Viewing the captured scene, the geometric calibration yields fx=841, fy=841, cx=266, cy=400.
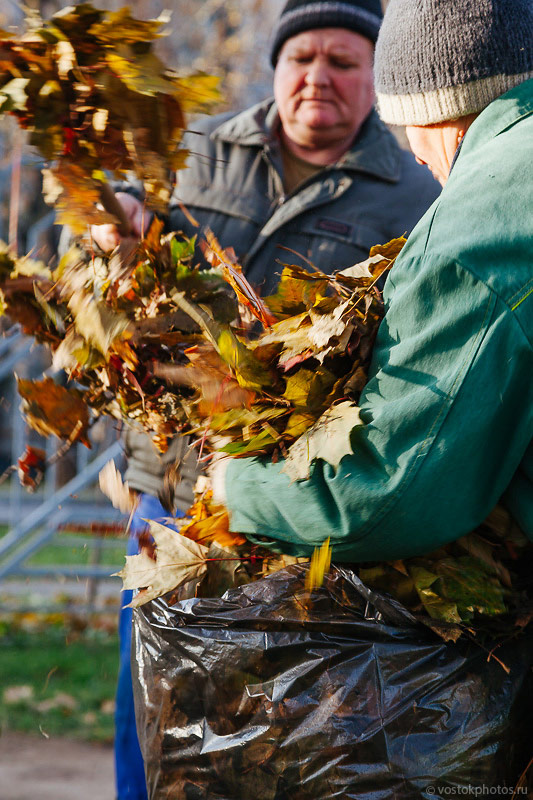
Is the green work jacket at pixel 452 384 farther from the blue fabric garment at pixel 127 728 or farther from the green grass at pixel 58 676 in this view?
the green grass at pixel 58 676

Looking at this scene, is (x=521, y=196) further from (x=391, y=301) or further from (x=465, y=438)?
(x=465, y=438)

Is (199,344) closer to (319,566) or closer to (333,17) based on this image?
(319,566)

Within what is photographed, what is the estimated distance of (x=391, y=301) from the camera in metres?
1.47

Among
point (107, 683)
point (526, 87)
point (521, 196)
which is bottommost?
point (107, 683)

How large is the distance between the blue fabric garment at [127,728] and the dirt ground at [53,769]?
4.13ft

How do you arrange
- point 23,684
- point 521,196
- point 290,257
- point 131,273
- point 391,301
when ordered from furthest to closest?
point 23,684 < point 290,257 < point 131,273 < point 391,301 < point 521,196

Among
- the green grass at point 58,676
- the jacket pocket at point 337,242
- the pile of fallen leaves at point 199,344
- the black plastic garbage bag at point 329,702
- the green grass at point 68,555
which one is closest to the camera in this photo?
the black plastic garbage bag at point 329,702

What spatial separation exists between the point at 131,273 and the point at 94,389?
30cm

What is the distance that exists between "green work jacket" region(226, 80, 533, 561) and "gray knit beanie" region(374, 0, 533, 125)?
2.1 inches

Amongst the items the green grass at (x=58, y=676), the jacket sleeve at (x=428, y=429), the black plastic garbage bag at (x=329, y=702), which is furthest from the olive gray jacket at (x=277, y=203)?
the green grass at (x=58, y=676)

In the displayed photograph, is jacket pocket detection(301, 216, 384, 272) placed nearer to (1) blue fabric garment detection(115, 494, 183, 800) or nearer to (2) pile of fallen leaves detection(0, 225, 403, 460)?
(2) pile of fallen leaves detection(0, 225, 403, 460)

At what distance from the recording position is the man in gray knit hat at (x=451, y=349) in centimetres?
131

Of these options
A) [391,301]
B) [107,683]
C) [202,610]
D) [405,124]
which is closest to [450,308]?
[391,301]

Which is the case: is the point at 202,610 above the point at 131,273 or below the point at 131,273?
below
